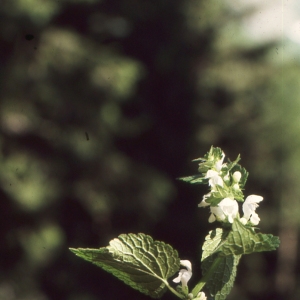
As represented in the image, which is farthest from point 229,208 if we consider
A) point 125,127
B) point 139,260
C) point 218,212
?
point 125,127

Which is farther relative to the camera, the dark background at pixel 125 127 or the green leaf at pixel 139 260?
the dark background at pixel 125 127

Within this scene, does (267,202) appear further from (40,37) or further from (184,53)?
(40,37)

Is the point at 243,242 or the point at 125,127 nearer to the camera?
the point at 243,242

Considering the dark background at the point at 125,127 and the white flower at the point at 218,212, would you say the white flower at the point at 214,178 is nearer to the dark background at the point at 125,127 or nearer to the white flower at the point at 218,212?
the white flower at the point at 218,212

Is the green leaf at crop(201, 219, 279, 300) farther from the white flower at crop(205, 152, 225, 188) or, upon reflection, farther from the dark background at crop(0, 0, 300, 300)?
the dark background at crop(0, 0, 300, 300)

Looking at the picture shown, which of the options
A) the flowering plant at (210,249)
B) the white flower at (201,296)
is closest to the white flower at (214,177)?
the flowering plant at (210,249)

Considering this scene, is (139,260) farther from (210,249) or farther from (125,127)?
(125,127)

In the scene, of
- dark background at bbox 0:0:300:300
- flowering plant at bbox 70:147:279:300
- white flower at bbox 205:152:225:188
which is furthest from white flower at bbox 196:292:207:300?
dark background at bbox 0:0:300:300
